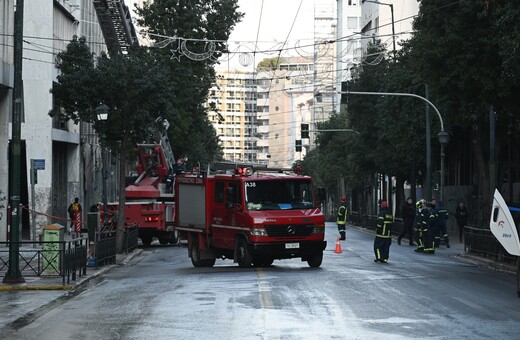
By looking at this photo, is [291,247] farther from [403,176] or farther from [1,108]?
[403,176]

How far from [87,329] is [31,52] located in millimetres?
35561

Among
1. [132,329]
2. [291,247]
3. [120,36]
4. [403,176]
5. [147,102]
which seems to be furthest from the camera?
[403,176]

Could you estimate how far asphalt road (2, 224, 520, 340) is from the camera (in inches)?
539

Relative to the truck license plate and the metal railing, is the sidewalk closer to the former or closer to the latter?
the metal railing

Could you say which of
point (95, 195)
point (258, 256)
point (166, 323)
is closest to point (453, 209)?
point (95, 195)

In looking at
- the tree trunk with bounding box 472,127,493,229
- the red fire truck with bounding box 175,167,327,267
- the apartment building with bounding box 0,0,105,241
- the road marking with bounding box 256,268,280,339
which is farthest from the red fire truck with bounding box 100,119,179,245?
the road marking with bounding box 256,268,280,339

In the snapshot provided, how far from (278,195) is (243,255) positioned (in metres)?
1.75

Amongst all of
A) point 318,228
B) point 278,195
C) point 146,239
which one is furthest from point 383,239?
point 146,239

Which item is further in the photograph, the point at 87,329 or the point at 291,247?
the point at 291,247

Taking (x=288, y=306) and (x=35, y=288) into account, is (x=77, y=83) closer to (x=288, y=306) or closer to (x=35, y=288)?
(x=35, y=288)

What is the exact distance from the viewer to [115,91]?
3472cm

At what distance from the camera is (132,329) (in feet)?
46.7

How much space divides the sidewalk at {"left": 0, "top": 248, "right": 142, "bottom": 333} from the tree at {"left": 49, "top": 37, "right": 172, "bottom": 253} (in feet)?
29.9

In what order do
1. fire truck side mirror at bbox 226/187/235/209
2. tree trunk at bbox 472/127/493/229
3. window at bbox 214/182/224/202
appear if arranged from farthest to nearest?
tree trunk at bbox 472/127/493/229
window at bbox 214/182/224/202
fire truck side mirror at bbox 226/187/235/209
